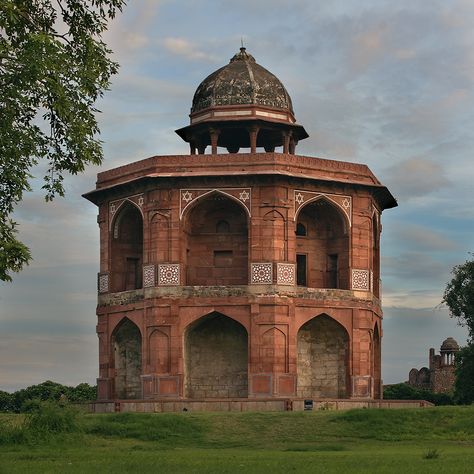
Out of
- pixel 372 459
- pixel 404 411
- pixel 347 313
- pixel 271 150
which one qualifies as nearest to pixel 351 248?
pixel 347 313

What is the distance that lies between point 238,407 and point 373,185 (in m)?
9.37

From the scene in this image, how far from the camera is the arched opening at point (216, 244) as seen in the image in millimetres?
42500

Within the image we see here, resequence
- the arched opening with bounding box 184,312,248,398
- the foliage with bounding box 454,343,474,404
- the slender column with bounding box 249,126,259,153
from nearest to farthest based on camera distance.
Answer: the arched opening with bounding box 184,312,248,398, the slender column with bounding box 249,126,259,153, the foliage with bounding box 454,343,474,404

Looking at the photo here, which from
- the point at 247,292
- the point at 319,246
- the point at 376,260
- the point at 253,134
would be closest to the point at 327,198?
the point at 319,246

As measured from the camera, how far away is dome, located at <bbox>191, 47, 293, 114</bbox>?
44156 mm

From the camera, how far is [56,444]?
91.5ft

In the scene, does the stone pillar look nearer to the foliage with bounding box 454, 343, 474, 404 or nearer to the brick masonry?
the brick masonry

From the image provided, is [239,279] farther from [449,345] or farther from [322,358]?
[449,345]

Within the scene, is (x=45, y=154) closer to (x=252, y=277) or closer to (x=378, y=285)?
(x=252, y=277)

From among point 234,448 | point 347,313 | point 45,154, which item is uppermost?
point 45,154

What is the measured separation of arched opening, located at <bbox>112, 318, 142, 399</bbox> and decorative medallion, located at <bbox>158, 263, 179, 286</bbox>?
2.89 meters

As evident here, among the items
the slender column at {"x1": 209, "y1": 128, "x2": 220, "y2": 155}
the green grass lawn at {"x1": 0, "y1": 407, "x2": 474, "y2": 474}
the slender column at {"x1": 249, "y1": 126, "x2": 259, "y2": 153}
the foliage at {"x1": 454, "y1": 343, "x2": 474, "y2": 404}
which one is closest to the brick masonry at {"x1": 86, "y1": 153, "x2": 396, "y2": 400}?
the slender column at {"x1": 249, "y1": 126, "x2": 259, "y2": 153}

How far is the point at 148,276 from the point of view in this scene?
41625mm

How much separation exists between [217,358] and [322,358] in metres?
3.60
